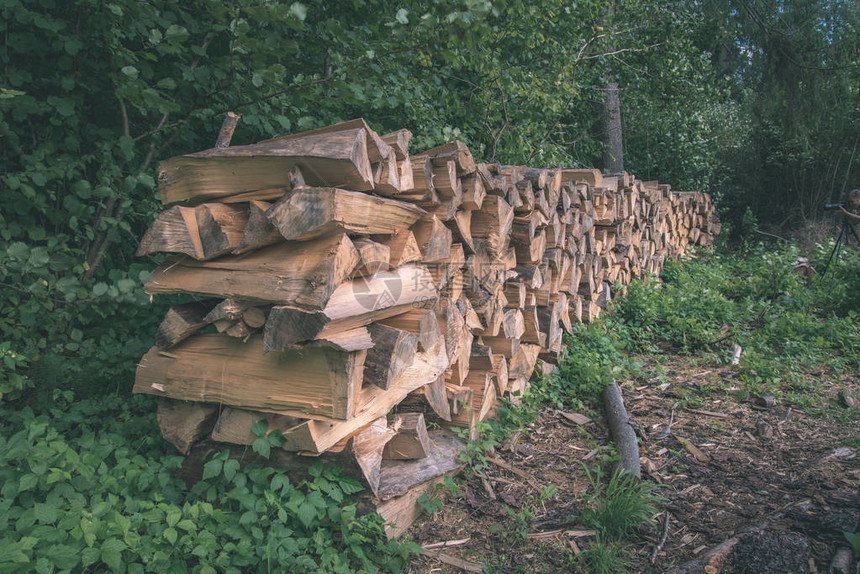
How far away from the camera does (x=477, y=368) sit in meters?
3.20

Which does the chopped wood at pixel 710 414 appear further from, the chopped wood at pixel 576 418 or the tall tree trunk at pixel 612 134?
the tall tree trunk at pixel 612 134

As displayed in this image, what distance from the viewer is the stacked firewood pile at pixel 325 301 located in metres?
1.89

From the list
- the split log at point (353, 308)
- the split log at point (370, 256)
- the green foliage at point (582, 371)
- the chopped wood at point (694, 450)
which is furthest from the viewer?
the green foliage at point (582, 371)

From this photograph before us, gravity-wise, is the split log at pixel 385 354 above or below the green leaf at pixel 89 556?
above

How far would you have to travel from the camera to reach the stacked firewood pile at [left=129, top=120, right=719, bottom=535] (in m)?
1.89

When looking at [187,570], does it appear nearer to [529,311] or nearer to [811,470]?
[529,311]

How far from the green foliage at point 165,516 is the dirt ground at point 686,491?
43cm

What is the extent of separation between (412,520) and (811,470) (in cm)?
213

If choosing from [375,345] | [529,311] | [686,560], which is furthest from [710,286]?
[375,345]

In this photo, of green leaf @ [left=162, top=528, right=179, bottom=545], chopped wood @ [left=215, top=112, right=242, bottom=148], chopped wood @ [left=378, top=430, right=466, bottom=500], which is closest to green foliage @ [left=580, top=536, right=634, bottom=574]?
chopped wood @ [left=378, top=430, right=466, bottom=500]

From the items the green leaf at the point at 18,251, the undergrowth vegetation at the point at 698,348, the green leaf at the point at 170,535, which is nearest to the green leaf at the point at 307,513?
the green leaf at the point at 170,535

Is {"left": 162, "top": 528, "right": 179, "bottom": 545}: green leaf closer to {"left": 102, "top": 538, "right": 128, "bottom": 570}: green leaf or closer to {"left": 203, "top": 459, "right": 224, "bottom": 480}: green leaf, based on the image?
{"left": 102, "top": 538, "right": 128, "bottom": 570}: green leaf

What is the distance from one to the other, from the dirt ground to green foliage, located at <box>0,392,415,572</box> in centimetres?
43

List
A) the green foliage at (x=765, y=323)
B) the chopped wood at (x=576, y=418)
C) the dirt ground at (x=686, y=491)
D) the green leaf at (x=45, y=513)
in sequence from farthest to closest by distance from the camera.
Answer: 1. the green foliage at (x=765, y=323)
2. the chopped wood at (x=576, y=418)
3. the dirt ground at (x=686, y=491)
4. the green leaf at (x=45, y=513)
